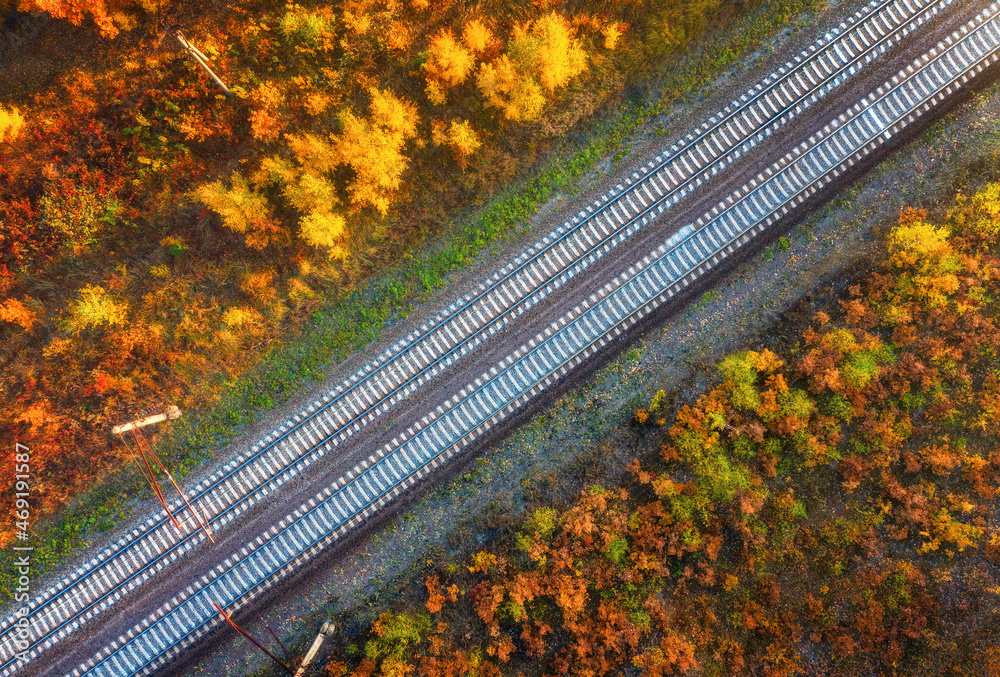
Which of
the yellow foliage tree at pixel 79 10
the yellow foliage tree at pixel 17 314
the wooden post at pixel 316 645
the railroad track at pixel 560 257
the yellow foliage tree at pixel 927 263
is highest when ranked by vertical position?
the yellow foliage tree at pixel 79 10

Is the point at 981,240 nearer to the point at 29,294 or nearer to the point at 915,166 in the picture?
the point at 915,166

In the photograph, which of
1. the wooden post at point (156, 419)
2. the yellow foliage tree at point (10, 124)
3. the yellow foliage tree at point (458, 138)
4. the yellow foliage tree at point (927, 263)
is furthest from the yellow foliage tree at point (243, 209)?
the yellow foliage tree at point (927, 263)

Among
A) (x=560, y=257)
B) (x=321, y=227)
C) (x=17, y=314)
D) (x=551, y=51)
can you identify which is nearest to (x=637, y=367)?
(x=560, y=257)

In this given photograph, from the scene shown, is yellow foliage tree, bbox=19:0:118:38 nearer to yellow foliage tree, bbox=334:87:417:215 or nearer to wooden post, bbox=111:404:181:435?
yellow foliage tree, bbox=334:87:417:215

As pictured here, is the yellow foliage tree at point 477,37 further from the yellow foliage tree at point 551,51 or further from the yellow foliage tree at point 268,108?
the yellow foliage tree at point 268,108
